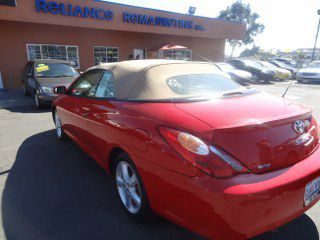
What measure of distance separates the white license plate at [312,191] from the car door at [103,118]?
175 centimetres

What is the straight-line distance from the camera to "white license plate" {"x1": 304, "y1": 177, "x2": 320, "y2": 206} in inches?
84.0

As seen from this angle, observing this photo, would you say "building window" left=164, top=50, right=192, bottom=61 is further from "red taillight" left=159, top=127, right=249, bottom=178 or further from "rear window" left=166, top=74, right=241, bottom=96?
"red taillight" left=159, top=127, right=249, bottom=178

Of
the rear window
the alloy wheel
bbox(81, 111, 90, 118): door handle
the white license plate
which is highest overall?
the rear window

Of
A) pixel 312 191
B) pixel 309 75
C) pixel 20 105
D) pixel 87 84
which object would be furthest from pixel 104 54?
pixel 312 191

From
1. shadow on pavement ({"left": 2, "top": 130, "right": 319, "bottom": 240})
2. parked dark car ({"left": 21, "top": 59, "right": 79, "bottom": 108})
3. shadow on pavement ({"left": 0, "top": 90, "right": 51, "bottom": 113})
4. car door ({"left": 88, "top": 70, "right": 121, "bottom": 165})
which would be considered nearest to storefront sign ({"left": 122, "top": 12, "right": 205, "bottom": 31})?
parked dark car ({"left": 21, "top": 59, "right": 79, "bottom": 108})

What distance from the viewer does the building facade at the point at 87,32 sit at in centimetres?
1316

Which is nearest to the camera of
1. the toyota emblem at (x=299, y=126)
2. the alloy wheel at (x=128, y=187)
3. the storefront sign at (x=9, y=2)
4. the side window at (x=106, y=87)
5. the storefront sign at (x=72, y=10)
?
the toyota emblem at (x=299, y=126)

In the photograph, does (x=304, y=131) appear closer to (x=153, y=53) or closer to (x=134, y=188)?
(x=134, y=188)

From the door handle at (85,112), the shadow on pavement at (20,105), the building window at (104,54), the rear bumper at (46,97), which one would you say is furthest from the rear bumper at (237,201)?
the building window at (104,54)

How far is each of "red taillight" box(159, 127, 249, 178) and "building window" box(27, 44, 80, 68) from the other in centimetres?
1438

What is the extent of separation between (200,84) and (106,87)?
115 cm

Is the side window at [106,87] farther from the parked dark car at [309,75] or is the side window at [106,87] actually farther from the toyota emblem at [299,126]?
the parked dark car at [309,75]

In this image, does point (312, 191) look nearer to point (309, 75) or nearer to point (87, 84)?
point (87, 84)

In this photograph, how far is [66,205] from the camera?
10.0 ft
